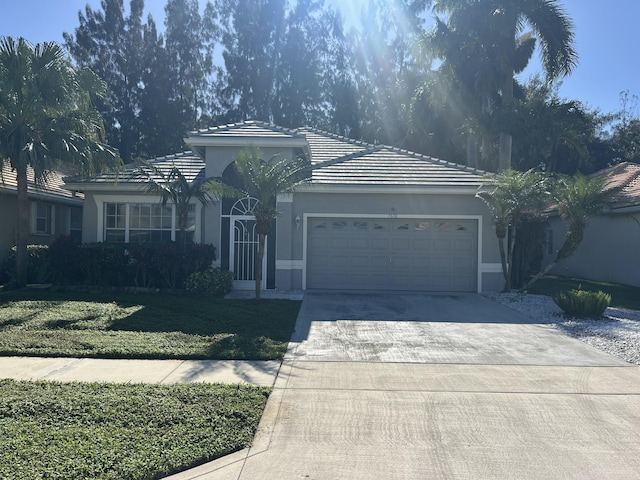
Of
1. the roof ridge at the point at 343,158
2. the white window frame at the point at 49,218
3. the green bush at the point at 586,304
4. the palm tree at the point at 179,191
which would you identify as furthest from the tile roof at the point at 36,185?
the green bush at the point at 586,304

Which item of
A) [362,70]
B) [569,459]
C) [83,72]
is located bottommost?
[569,459]

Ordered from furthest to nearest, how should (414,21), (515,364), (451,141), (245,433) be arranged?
(414,21)
(451,141)
(515,364)
(245,433)

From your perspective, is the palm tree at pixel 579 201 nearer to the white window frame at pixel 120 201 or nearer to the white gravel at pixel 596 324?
the white gravel at pixel 596 324

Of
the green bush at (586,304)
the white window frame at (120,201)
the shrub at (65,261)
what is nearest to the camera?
the green bush at (586,304)

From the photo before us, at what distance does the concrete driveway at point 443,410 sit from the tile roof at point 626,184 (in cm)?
951

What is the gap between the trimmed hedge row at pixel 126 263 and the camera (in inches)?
548

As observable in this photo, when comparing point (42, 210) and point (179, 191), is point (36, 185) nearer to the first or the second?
point (42, 210)

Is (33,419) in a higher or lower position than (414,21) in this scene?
lower

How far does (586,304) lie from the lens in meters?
11.1

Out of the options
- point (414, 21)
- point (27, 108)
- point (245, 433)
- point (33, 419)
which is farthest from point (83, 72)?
point (414, 21)

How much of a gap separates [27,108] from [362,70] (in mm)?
25856

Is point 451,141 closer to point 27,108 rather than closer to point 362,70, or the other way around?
point 362,70

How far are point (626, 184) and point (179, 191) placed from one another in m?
14.7

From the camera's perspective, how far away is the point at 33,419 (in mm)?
5160
